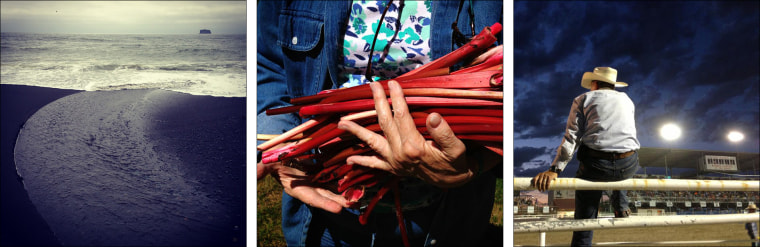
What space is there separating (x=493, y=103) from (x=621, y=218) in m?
0.72

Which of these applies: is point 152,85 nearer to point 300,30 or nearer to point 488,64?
point 300,30

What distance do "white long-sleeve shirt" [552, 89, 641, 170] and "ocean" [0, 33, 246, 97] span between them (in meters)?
1.18

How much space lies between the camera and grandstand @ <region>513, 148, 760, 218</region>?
1.55 meters

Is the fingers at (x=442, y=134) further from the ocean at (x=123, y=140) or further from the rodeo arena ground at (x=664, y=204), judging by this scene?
the ocean at (x=123, y=140)

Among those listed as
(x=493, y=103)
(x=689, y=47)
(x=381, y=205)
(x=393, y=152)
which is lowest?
(x=381, y=205)

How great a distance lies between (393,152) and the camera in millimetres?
1200

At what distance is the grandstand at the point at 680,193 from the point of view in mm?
1549

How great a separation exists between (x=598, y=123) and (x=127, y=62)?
5.67 ft

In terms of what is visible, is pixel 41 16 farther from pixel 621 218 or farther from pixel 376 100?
pixel 621 218

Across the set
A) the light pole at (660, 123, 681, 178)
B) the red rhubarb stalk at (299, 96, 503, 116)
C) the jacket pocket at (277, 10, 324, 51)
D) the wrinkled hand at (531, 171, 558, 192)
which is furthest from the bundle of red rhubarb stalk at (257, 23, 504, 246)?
the light pole at (660, 123, 681, 178)

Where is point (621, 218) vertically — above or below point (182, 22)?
below

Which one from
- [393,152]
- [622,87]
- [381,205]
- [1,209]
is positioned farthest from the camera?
[1,209]

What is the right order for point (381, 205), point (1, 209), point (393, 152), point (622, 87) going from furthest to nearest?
point (1, 209) → point (622, 87) → point (381, 205) → point (393, 152)

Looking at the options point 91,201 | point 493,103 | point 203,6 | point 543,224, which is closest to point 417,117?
point 493,103
